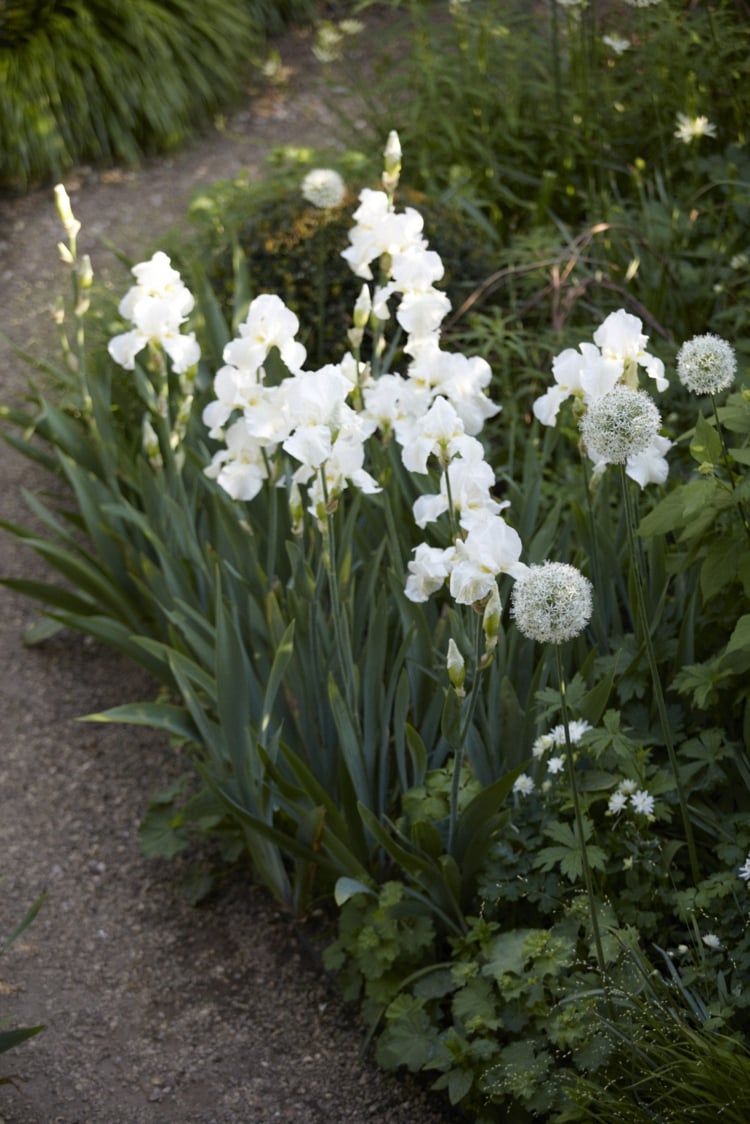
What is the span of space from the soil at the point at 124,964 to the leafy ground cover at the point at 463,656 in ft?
0.38

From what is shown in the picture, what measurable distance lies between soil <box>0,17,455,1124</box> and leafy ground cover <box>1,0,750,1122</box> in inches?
4.5

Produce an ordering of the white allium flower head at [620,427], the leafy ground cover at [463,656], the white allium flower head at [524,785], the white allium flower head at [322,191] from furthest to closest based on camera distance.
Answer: the white allium flower head at [322,191], the white allium flower head at [524,785], the leafy ground cover at [463,656], the white allium flower head at [620,427]

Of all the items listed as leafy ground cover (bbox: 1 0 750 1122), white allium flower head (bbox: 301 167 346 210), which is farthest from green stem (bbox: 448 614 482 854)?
white allium flower head (bbox: 301 167 346 210)

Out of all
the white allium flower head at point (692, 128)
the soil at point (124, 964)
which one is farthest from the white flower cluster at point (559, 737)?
the white allium flower head at point (692, 128)

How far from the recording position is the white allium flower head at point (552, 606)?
5.12 feet

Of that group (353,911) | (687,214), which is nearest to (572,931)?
(353,911)

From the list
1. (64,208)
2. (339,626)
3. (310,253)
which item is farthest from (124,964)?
(310,253)

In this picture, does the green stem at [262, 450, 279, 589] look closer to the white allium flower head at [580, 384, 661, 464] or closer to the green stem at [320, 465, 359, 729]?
the green stem at [320, 465, 359, 729]

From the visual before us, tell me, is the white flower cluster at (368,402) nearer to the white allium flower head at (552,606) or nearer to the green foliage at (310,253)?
the white allium flower head at (552,606)

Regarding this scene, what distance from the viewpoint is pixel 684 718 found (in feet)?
7.77

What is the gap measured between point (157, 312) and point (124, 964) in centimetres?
136

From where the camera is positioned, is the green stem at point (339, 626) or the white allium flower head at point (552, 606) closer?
the white allium flower head at point (552, 606)

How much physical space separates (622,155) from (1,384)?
2326mm

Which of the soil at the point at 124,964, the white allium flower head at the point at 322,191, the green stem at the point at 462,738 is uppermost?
the white allium flower head at the point at 322,191
